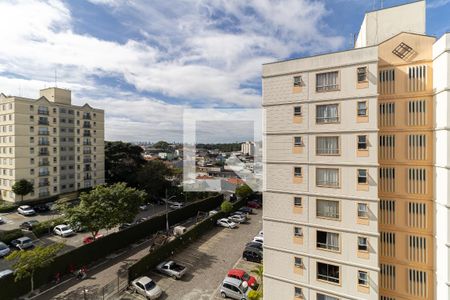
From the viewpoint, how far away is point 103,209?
2209 centimetres

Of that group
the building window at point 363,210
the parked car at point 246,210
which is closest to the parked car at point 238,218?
the parked car at point 246,210

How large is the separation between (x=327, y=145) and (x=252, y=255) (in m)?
13.9

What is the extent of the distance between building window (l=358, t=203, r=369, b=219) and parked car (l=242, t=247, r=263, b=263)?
1224 centimetres

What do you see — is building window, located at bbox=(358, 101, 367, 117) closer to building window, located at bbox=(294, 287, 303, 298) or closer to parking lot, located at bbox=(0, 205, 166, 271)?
building window, located at bbox=(294, 287, 303, 298)

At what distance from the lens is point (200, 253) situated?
2388 centimetres

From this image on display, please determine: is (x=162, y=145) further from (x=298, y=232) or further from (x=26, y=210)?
(x=298, y=232)

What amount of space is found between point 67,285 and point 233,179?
32.4 m

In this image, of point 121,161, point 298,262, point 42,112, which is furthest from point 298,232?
point 42,112

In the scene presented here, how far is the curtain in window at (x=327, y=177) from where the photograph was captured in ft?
41.0

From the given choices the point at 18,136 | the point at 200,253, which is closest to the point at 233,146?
the point at 200,253

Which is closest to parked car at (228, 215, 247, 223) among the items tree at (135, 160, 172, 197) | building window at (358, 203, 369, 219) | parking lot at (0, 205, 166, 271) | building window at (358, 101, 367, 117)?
parking lot at (0, 205, 166, 271)

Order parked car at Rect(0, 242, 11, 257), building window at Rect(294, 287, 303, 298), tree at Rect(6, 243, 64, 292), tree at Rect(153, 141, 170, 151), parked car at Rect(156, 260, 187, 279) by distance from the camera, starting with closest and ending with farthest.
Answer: building window at Rect(294, 287, 303, 298) → tree at Rect(6, 243, 64, 292) → parked car at Rect(156, 260, 187, 279) → parked car at Rect(0, 242, 11, 257) → tree at Rect(153, 141, 170, 151)

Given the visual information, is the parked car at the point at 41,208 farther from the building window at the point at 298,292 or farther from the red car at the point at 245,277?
the building window at the point at 298,292

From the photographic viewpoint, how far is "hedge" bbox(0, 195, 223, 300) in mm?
16000
